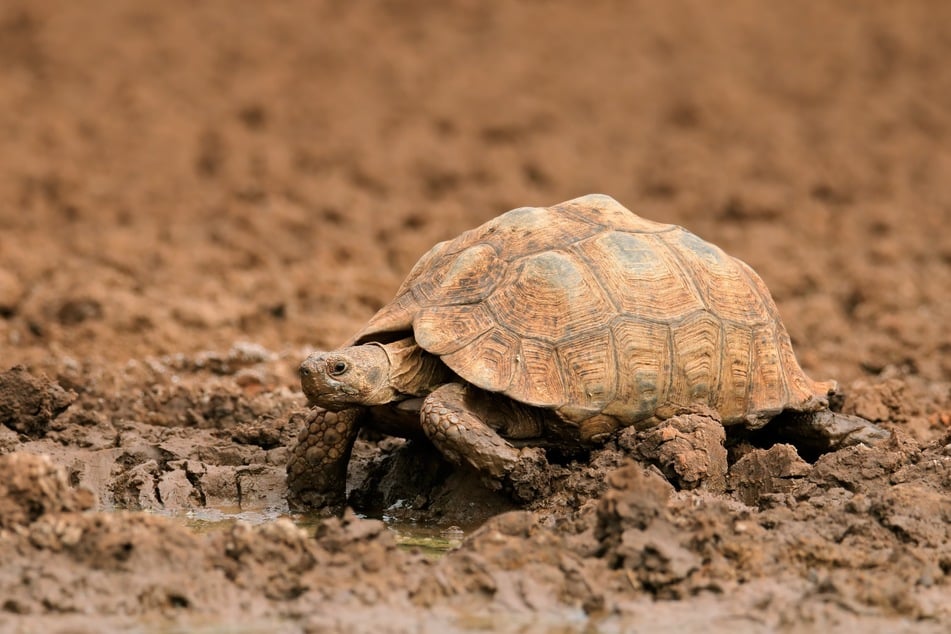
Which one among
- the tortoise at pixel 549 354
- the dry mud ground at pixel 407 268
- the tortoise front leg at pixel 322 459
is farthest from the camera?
the tortoise front leg at pixel 322 459

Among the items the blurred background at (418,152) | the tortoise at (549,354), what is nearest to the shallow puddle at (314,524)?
the tortoise at (549,354)

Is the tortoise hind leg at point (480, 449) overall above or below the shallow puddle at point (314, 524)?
above

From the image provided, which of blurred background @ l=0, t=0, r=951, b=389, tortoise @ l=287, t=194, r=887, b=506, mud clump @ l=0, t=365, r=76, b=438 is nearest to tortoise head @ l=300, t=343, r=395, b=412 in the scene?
tortoise @ l=287, t=194, r=887, b=506

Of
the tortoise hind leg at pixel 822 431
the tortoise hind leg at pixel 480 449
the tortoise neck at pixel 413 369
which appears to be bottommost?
the tortoise hind leg at pixel 822 431

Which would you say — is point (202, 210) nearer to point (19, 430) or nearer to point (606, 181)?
point (606, 181)

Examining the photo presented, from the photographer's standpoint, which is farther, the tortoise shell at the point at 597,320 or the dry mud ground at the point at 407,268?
the tortoise shell at the point at 597,320

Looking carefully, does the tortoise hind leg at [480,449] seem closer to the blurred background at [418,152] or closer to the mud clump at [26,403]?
the mud clump at [26,403]
